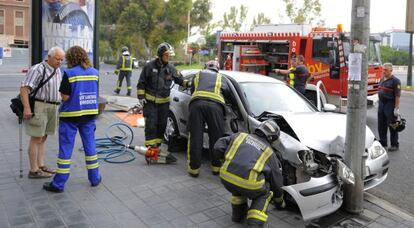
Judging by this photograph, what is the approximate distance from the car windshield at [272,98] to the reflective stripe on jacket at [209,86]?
0.45 metres

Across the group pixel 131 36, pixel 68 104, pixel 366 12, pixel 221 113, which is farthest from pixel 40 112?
pixel 131 36

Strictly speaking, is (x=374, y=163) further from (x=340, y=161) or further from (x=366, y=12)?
(x=366, y=12)

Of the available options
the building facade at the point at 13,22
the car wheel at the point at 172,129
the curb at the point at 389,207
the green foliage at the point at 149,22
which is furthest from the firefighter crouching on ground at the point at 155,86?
the building facade at the point at 13,22

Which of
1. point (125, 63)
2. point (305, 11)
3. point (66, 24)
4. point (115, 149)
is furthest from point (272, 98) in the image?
point (305, 11)

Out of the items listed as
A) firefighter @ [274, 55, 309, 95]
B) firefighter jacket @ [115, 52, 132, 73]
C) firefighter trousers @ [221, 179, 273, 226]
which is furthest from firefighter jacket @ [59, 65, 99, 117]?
firefighter jacket @ [115, 52, 132, 73]

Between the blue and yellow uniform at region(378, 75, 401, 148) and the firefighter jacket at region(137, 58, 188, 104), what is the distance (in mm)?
4200

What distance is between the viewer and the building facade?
55812mm

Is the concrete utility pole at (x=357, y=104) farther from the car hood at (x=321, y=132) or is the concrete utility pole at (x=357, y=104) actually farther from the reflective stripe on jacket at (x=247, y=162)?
the reflective stripe on jacket at (x=247, y=162)

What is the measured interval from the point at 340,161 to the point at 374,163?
904mm

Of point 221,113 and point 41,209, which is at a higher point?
point 221,113

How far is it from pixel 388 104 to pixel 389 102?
0.04 metres

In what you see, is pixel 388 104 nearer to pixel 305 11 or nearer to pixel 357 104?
pixel 357 104

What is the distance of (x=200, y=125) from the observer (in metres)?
5.82

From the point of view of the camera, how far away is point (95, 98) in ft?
16.6
